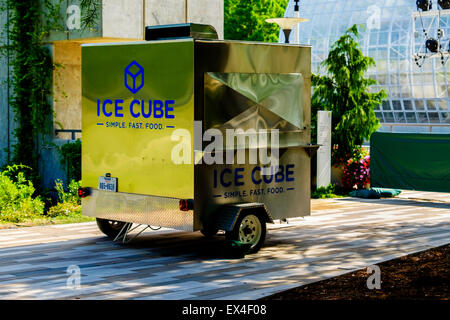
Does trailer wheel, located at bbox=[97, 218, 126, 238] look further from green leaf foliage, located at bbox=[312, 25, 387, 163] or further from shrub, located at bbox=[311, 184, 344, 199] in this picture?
green leaf foliage, located at bbox=[312, 25, 387, 163]

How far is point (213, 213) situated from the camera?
11023mm

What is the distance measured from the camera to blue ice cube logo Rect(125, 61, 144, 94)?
11.3 meters

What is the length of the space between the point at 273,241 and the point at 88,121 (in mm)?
3642

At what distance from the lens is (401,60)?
59.9 metres

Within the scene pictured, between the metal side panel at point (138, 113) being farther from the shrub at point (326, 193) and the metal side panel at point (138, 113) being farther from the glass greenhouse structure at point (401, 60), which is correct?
the glass greenhouse structure at point (401, 60)

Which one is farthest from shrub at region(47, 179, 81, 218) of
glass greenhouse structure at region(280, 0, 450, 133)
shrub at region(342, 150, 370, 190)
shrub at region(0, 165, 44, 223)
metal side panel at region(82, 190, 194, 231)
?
glass greenhouse structure at region(280, 0, 450, 133)

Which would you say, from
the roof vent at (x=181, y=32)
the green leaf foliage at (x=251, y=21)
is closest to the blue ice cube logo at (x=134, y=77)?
the roof vent at (x=181, y=32)

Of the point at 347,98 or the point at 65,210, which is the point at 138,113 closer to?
the point at 65,210

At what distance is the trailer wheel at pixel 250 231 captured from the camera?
36.4 feet

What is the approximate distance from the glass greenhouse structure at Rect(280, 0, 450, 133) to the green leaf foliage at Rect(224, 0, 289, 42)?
28.7ft

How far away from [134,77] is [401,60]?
51311mm

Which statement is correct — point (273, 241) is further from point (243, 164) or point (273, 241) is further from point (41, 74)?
point (41, 74)

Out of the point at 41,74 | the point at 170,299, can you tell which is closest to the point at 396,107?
the point at 41,74

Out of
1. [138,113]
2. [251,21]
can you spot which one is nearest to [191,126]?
[138,113]
